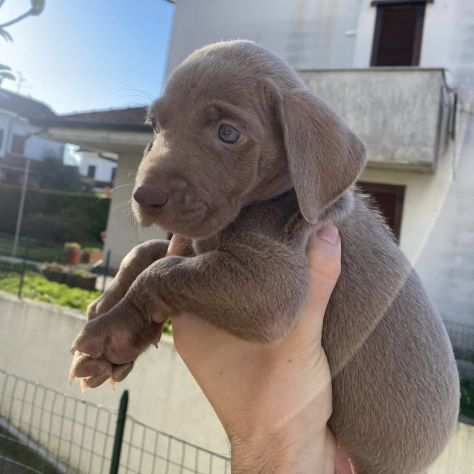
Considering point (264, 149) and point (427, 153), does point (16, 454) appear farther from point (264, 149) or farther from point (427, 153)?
point (427, 153)

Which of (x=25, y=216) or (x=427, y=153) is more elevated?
(x=427, y=153)

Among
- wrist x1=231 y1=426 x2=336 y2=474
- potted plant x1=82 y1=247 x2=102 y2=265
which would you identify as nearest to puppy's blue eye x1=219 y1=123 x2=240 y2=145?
wrist x1=231 y1=426 x2=336 y2=474

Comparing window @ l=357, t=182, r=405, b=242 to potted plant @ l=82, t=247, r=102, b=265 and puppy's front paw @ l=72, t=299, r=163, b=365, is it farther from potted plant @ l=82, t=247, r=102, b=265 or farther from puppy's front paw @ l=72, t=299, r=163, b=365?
potted plant @ l=82, t=247, r=102, b=265

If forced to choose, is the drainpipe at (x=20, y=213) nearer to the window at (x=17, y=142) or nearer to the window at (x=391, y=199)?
the window at (x=17, y=142)

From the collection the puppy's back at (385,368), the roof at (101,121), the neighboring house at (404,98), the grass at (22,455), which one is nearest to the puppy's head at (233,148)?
the puppy's back at (385,368)

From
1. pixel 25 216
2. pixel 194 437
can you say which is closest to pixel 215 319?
pixel 194 437

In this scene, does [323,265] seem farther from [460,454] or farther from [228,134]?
[460,454]
